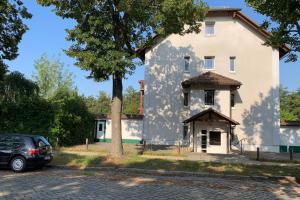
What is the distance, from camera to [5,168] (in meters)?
17.7

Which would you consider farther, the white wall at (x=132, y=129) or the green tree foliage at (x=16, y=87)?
the white wall at (x=132, y=129)

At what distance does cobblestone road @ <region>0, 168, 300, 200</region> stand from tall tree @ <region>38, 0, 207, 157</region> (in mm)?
7057

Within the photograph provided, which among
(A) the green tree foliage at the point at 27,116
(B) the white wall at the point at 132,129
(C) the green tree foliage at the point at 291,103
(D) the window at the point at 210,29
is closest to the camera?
(A) the green tree foliage at the point at 27,116

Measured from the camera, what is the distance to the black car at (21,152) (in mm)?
16734

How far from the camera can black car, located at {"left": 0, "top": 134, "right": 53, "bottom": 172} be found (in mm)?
16734

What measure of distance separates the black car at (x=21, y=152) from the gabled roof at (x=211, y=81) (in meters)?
18.9

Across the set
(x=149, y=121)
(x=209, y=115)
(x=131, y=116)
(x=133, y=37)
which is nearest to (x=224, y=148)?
(x=209, y=115)

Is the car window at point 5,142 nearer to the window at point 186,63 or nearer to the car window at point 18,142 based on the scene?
the car window at point 18,142

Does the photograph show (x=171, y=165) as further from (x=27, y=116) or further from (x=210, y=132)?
(x=210, y=132)

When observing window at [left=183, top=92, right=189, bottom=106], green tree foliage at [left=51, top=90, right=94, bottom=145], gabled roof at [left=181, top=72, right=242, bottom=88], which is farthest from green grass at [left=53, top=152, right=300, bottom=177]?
window at [left=183, top=92, right=189, bottom=106]

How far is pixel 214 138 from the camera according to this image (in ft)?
109

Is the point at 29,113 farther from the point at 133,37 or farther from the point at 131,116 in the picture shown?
the point at 131,116

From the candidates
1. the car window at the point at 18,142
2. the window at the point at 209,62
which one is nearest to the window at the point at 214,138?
the window at the point at 209,62

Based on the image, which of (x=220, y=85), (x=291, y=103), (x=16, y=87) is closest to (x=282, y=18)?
(x=220, y=85)
